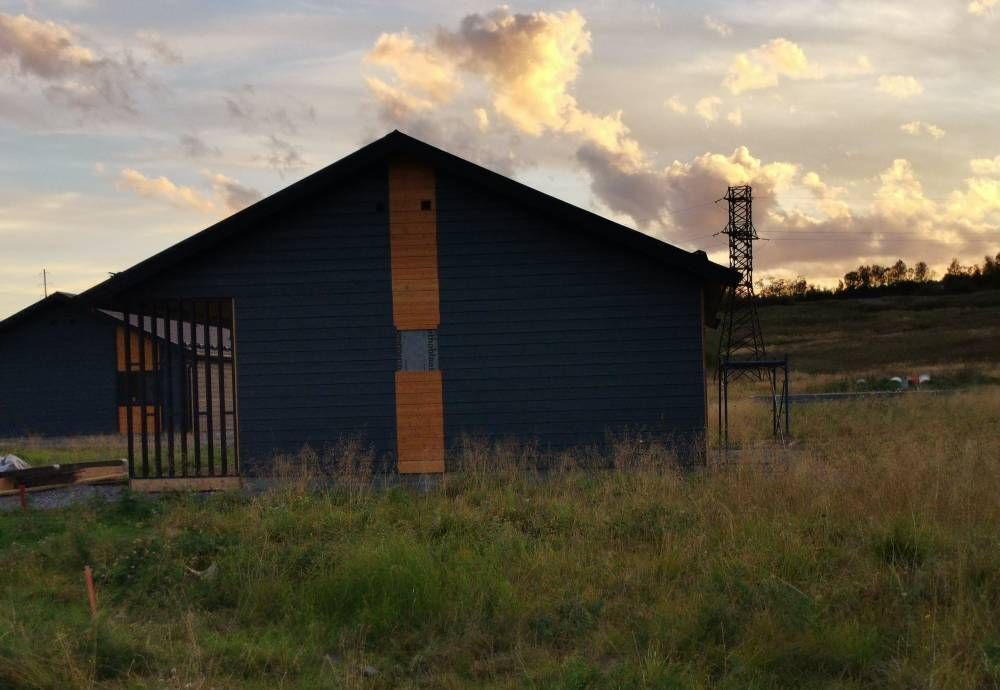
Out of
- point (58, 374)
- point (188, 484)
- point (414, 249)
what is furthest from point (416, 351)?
point (58, 374)

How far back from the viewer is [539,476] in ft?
46.9

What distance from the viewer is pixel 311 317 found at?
52.3ft

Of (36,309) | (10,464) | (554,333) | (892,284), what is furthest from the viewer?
(892,284)

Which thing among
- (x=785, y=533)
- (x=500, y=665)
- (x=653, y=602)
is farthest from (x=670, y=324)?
(x=500, y=665)

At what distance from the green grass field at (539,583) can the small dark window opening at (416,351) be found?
358 centimetres

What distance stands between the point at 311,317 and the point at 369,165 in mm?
2542

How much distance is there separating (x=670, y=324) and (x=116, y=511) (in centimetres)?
830

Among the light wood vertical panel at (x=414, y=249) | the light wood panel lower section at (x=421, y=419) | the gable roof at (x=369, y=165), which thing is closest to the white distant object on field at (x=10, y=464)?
the gable roof at (x=369, y=165)

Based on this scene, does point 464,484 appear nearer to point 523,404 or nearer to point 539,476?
point 539,476

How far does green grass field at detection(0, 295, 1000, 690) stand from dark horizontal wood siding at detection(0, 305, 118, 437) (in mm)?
17942

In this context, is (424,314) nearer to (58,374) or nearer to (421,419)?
(421,419)

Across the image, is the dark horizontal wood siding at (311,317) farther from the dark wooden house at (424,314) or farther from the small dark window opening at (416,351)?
the small dark window opening at (416,351)

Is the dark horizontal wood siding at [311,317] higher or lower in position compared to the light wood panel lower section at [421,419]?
higher

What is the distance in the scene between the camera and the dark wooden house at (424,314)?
15602 millimetres
